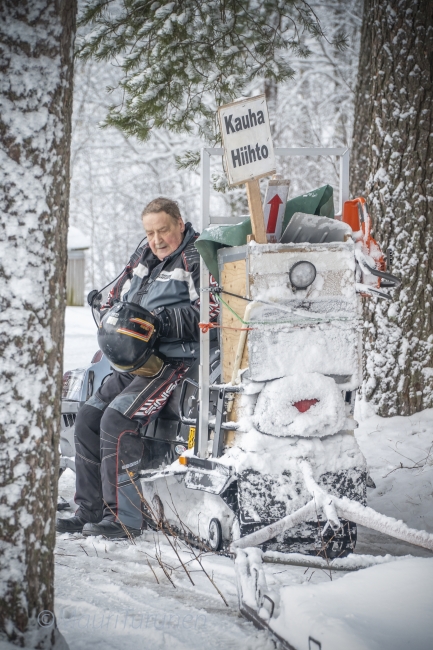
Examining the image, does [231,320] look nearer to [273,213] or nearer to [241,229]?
[241,229]

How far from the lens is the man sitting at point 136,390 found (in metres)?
3.77

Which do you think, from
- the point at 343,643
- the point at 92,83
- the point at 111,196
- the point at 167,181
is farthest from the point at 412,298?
the point at 111,196

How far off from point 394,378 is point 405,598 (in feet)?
9.85

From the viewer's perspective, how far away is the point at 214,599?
278cm

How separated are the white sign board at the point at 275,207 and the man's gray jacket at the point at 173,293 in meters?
0.56

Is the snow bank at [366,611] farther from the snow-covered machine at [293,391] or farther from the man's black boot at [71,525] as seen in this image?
the man's black boot at [71,525]

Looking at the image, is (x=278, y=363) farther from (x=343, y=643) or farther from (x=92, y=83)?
(x=92, y=83)

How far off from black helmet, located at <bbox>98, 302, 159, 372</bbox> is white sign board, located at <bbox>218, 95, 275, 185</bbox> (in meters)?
0.97

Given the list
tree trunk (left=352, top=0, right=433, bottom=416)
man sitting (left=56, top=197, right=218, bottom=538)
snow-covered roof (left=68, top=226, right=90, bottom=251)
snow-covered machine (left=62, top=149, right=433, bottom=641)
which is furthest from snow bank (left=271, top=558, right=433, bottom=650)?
snow-covered roof (left=68, top=226, right=90, bottom=251)

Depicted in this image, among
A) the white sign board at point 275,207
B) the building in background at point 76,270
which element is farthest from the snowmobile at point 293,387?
the building in background at point 76,270

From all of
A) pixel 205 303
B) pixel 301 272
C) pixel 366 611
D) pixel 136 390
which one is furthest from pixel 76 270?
pixel 366 611

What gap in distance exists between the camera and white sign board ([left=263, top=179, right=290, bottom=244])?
10.9 ft

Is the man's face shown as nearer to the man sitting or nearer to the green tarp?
the man sitting

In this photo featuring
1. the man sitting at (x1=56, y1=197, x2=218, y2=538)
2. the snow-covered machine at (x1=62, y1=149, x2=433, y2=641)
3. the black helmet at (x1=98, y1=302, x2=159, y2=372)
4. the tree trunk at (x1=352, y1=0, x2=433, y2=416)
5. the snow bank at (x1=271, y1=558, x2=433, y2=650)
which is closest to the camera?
the snow bank at (x1=271, y1=558, x2=433, y2=650)
